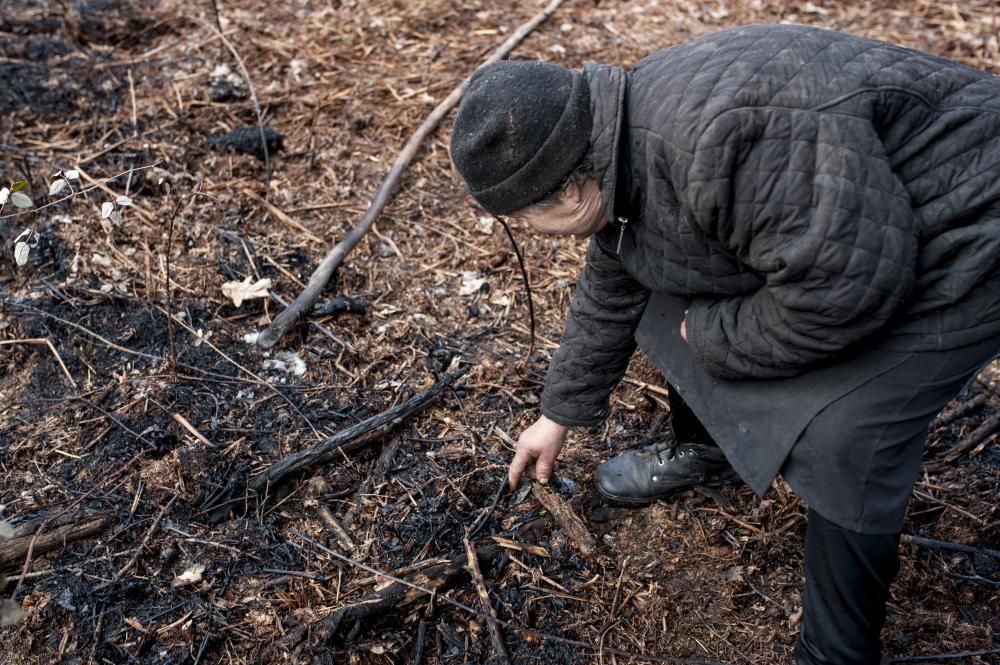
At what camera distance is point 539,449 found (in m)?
2.50

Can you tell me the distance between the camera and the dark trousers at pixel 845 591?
1.84 meters

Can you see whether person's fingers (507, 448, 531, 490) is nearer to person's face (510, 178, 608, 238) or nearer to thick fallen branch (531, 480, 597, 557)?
thick fallen branch (531, 480, 597, 557)

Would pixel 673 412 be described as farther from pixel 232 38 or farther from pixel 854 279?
pixel 232 38

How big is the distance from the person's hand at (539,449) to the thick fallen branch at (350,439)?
1.54 feet

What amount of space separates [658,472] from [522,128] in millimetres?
1399

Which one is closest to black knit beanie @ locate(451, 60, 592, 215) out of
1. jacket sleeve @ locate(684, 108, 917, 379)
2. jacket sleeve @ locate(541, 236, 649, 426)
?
jacket sleeve @ locate(684, 108, 917, 379)

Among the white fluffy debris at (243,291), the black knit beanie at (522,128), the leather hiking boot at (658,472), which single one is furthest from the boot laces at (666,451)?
the white fluffy debris at (243,291)

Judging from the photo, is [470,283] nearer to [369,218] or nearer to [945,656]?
[369,218]

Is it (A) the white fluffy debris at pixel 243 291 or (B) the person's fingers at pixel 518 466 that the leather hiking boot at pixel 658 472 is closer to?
(B) the person's fingers at pixel 518 466

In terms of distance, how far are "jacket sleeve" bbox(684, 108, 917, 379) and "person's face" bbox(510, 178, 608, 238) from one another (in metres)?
0.25

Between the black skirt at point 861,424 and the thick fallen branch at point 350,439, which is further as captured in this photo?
the thick fallen branch at point 350,439

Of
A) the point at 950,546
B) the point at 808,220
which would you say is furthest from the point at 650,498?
the point at 808,220

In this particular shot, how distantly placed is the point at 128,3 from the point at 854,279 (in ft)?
15.7

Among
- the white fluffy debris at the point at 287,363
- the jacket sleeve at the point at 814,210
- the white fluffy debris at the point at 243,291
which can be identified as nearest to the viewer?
the jacket sleeve at the point at 814,210
